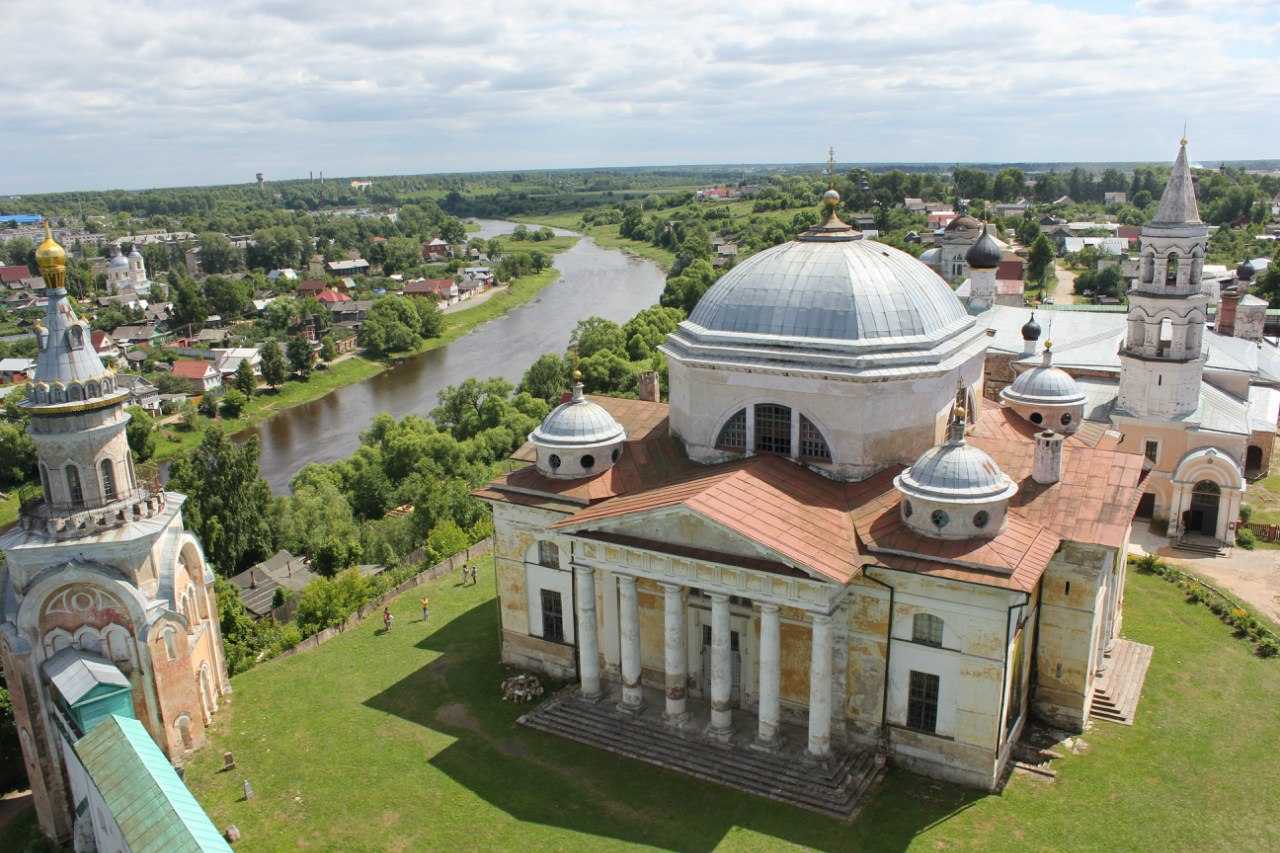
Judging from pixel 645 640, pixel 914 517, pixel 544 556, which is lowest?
pixel 645 640

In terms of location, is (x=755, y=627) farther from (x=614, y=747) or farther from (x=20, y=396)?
(x=20, y=396)

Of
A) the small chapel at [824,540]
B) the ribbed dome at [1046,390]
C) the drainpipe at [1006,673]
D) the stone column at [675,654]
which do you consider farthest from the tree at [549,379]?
the drainpipe at [1006,673]

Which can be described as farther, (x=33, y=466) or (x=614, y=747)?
(x=33, y=466)

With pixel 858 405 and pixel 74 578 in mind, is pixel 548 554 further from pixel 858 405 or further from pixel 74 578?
pixel 74 578

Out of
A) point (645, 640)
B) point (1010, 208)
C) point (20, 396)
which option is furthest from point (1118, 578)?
point (1010, 208)

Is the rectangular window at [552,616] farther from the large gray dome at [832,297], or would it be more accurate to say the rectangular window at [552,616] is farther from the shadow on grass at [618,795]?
the large gray dome at [832,297]

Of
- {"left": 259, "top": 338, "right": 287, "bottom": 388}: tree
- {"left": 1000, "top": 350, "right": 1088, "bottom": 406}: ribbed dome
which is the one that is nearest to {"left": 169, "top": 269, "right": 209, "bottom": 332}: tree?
{"left": 259, "top": 338, "right": 287, "bottom": 388}: tree
